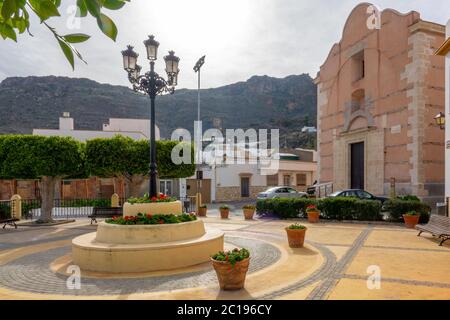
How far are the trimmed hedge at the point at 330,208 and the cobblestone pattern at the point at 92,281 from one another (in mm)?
8268

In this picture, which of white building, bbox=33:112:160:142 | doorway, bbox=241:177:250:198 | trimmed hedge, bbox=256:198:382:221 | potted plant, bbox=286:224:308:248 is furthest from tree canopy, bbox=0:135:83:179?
doorway, bbox=241:177:250:198

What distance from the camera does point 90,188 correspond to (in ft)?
96.8

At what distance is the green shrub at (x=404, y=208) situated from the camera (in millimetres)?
13805

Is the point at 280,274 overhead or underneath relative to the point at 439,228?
underneath

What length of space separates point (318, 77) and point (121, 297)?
25.3m

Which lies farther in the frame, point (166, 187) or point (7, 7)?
point (166, 187)

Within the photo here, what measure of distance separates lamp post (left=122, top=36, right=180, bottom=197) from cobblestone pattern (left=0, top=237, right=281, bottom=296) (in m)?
3.28

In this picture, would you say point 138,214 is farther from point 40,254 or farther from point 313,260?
point 313,260

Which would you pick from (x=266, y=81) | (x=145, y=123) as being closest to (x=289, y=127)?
(x=266, y=81)

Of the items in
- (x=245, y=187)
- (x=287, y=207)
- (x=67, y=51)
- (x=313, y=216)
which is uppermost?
(x=67, y=51)

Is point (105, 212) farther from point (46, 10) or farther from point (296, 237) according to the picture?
point (46, 10)

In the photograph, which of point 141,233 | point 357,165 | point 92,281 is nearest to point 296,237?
point 141,233

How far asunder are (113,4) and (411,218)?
47.5ft

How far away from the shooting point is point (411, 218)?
13070 millimetres
